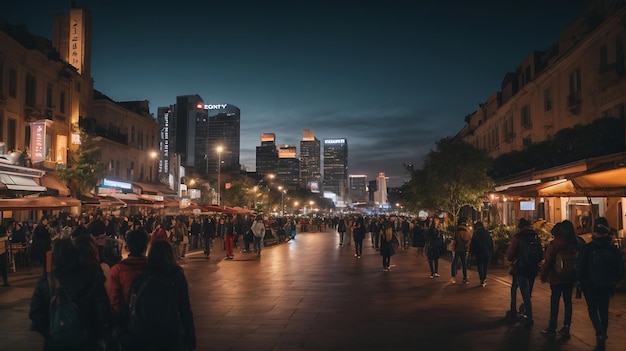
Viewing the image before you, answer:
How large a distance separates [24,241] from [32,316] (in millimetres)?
15759

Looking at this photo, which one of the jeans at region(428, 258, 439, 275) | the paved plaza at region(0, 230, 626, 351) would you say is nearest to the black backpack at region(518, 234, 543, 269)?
the paved plaza at region(0, 230, 626, 351)

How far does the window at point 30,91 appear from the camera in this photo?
1205 inches

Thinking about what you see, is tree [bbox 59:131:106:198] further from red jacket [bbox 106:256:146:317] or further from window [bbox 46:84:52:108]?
red jacket [bbox 106:256:146:317]

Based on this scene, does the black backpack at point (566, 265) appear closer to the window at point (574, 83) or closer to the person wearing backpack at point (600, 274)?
the person wearing backpack at point (600, 274)

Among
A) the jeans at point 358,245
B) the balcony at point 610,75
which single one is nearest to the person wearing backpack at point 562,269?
the jeans at point 358,245

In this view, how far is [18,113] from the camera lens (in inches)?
1149

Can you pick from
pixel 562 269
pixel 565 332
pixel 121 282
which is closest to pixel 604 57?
pixel 562 269

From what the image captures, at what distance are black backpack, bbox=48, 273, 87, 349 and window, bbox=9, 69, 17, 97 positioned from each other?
94.1ft

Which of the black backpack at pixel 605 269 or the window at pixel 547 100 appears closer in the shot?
the black backpack at pixel 605 269

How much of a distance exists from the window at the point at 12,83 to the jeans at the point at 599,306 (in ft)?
98.0

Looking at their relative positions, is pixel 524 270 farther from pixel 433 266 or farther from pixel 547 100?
pixel 547 100

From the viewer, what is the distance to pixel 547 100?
102 feet

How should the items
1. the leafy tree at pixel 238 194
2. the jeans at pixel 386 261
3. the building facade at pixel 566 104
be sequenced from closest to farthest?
the jeans at pixel 386 261 → the building facade at pixel 566 104 → the leafy tree at pixel 238 194

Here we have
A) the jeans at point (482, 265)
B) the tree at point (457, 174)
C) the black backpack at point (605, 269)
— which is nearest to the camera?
the black backpack at point (605, 269)
